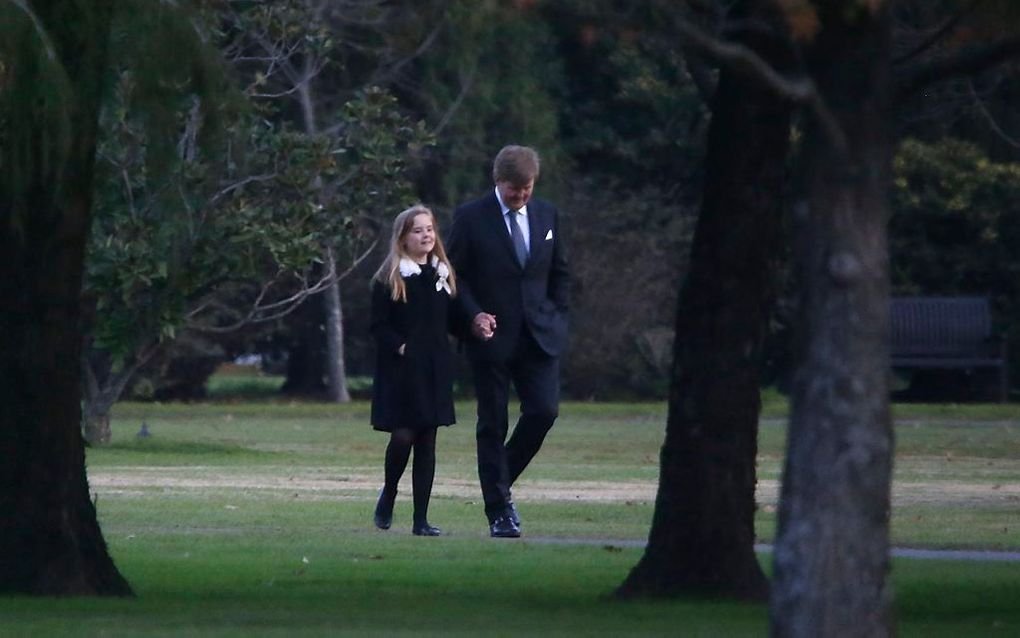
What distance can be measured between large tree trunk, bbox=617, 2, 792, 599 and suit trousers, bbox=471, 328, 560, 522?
2554 mm

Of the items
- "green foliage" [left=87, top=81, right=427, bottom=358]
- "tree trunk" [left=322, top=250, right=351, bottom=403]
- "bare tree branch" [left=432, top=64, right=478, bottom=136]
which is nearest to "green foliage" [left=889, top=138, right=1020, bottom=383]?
"bare tree branch" [left=432, top=64, right=478, bottom=136]

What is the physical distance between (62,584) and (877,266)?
394 cm

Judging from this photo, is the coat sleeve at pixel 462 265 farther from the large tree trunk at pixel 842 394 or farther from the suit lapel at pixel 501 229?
the large tree trunk at pixel 842 394

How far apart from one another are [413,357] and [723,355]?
3.22 metres

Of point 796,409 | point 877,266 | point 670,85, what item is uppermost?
point 670,85

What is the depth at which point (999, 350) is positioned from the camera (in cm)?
3312

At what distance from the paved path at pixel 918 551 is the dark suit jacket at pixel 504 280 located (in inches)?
40.1

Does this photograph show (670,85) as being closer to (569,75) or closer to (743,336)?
(569,75)

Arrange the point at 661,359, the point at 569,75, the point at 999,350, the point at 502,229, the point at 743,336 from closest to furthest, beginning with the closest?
the point at 743,336, the point at 502,229, the point at 999,350, the point at 661,359, the point at 569,75

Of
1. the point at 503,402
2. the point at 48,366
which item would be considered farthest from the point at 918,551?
the point at 48,366

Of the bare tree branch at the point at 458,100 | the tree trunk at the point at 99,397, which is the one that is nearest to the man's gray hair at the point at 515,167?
the tree trunk at the point at 99,397

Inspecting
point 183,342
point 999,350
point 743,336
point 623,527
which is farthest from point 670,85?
point 743,336

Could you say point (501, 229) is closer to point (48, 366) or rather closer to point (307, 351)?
point (48, 366)

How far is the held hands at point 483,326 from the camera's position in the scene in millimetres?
10867
